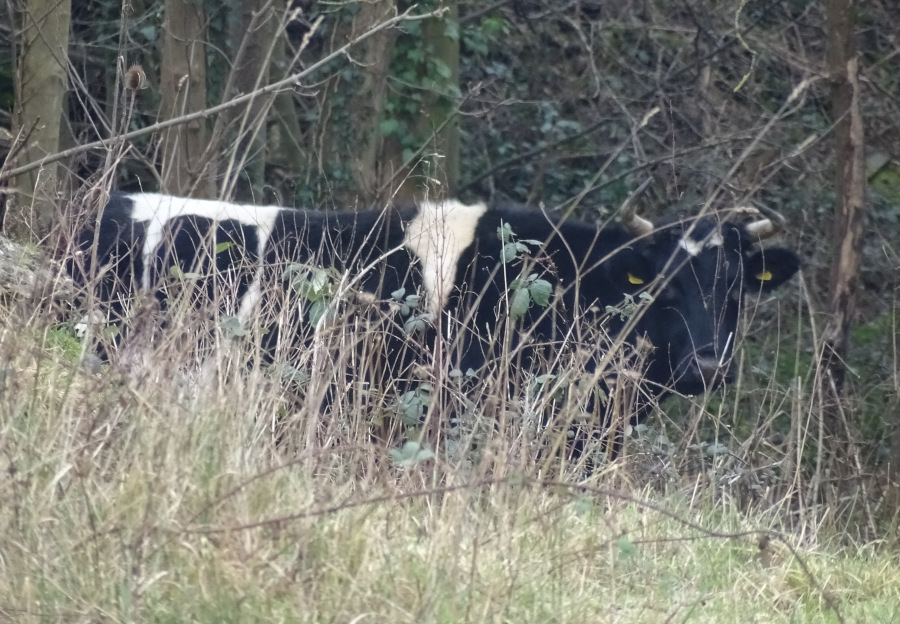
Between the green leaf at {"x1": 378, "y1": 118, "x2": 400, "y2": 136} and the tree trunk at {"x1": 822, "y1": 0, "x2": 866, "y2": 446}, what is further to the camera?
the green leaf at {"x1": 378, "y1": 118, "x2": 400, "y2": 136}

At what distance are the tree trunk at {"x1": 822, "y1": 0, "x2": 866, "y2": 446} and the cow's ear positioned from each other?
1.07ft

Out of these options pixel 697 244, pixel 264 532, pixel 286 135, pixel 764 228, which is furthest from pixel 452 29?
pixel 264 532

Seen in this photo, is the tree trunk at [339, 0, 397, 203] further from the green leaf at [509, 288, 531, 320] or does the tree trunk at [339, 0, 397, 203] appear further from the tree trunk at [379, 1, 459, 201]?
the green leaf at [509, 288, 531, 320]

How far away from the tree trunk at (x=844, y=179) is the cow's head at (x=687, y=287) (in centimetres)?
68

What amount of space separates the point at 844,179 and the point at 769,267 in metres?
0.76

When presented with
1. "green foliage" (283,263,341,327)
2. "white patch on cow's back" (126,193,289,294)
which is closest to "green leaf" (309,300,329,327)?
"green foliage" (283,263,341,327)

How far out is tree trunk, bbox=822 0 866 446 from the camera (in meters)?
7.54

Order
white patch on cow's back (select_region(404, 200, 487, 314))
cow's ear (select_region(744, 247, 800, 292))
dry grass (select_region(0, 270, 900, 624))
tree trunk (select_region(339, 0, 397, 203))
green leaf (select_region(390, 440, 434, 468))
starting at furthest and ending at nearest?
tree trunk (select_region(339, 0, 397, 203)) < cow's ear (select_region(744, 247, 800, 292)) < white patch on cow's back (select_region(404, 200, 487, 314)) < green leaf (select_region(390, 440, 434, 468)) < dry grass (select_region(0, 270, 900, 624))

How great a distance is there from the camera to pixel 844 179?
25.1 ft

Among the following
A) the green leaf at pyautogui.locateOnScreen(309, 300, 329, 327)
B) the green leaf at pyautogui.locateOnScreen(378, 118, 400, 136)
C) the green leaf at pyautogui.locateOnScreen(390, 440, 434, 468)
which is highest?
the green leaf at pyautogui.locateOnScreen(378, 118, 400, 136)

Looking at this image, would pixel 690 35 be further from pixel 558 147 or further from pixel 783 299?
pixel 783 299

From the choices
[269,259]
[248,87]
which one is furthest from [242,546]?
[248,87]

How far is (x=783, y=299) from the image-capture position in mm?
9867

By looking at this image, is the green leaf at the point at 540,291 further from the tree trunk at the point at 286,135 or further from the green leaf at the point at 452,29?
the tree trunk at the point at 286,135
